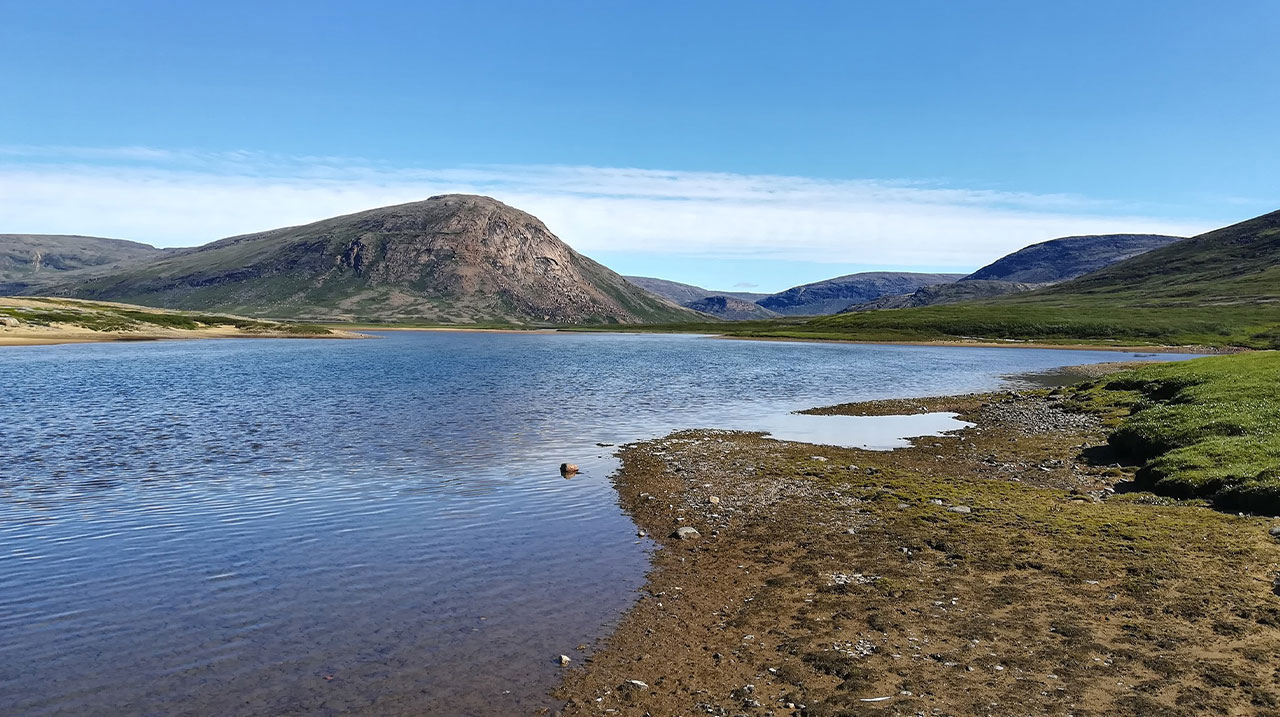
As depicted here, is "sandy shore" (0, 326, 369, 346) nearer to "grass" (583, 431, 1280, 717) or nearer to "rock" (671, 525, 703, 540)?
"rock" (671, 525, 703, 540)

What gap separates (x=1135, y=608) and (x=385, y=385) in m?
75.8

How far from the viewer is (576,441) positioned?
46312 millimetres

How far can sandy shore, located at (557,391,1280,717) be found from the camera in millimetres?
13859

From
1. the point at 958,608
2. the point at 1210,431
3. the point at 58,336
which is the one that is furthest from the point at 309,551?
the point at 58,336

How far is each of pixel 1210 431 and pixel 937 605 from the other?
26756 millimetres

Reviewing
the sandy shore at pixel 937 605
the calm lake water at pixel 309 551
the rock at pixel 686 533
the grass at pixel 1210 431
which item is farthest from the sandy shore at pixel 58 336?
the grass at pixel 1210 431

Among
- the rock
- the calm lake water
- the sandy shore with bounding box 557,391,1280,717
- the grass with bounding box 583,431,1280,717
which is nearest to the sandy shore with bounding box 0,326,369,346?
the calm lake water

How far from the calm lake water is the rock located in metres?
1.97

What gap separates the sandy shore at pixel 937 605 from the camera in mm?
13859

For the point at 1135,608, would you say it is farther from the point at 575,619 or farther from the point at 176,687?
the point at 176,687

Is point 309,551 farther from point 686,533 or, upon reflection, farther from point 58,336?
point 58,336

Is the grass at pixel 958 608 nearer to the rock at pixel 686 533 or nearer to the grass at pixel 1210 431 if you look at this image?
the rock at pixel 686 533

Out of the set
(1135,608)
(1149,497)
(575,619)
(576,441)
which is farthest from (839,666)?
(576,441)

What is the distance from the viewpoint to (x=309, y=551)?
2334 cm
